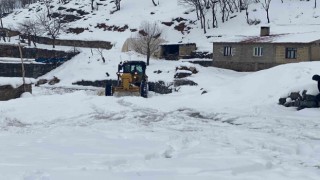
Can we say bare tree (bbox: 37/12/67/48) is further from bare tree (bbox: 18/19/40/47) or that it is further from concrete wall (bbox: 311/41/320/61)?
concrete wall (bbox: 311/41/320/61)

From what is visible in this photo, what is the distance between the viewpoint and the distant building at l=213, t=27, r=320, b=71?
40.7 metres

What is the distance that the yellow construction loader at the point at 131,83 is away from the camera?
26.5 m

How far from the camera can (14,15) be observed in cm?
8500

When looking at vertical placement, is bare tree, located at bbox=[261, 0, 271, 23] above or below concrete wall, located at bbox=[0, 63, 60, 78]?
above

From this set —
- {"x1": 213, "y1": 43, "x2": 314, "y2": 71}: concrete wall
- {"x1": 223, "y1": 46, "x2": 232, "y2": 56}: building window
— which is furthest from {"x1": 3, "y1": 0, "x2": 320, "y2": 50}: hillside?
{"x1": 223, "y1": 46, "x2": 232, "y2": 56}: building window

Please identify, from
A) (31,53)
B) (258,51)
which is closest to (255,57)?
(258,51)

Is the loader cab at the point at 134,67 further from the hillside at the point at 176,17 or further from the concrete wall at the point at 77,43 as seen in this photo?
the concrete wall at the point at 77,43

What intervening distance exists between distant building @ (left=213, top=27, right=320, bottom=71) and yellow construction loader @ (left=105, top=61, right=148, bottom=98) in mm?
17038

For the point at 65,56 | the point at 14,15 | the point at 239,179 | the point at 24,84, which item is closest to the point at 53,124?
the point at 239,179

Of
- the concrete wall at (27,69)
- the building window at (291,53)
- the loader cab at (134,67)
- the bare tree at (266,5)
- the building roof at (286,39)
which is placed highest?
the bare tree at (266,5)

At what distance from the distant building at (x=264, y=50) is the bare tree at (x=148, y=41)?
772 centimetres

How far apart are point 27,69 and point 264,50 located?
25.0 m

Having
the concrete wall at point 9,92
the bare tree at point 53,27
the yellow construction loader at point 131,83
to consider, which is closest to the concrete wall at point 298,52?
the yellow construction loader at point 131,83

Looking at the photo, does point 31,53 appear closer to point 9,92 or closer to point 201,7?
point 201,7
